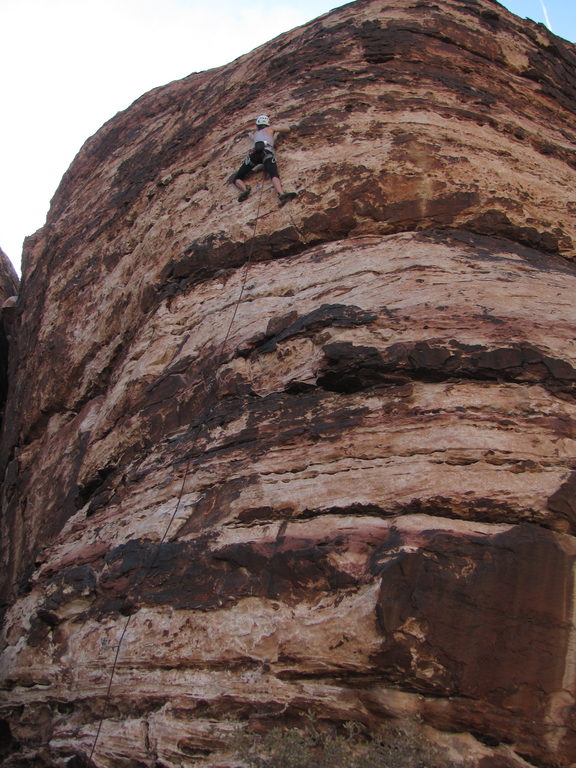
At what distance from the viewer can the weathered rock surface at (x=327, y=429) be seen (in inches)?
172

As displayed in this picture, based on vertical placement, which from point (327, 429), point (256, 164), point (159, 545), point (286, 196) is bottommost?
point (159, 545)

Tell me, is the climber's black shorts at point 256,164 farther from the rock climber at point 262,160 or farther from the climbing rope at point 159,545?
the climbing rope at point 159,545

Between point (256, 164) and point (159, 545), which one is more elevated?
point (256, 164)

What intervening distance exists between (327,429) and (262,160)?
4.50 metres

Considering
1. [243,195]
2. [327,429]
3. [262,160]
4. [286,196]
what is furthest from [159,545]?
[262,160]

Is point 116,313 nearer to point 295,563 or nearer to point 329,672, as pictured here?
point 295,563

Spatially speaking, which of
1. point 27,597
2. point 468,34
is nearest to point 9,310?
point 27,597

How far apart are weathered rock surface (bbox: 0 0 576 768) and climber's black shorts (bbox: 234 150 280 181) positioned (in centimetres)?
23

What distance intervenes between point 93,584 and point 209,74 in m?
10.1

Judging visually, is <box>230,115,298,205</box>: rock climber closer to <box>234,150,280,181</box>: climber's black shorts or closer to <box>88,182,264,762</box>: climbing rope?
<box>234,150,280,181</box>: climber's black shorts

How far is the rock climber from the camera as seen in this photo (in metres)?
8.38

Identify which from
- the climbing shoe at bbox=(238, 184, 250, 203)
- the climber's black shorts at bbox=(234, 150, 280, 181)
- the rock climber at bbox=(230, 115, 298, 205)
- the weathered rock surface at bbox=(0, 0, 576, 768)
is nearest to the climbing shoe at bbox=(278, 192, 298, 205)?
the rock climber at bbox=(230, 115, 298, 205)

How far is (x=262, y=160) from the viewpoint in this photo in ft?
28.9

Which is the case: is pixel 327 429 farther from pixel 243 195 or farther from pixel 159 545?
pixel 243 195
